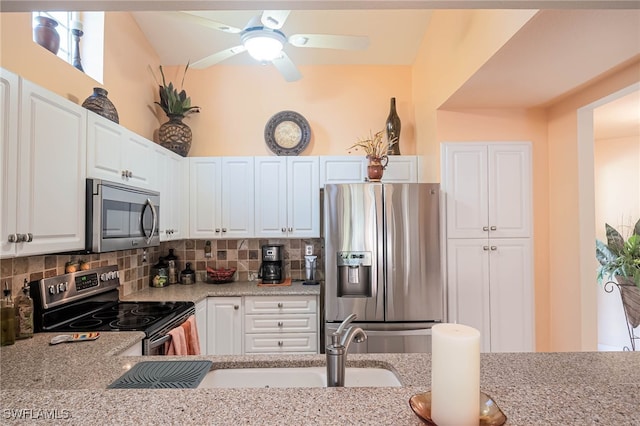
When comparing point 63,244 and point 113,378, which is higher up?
point 63,244

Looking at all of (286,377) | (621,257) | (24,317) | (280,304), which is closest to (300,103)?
(280,304)

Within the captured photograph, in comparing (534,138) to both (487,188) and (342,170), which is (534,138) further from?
(342,170)

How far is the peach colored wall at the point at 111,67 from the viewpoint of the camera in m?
1.84

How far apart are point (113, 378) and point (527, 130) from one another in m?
3.24

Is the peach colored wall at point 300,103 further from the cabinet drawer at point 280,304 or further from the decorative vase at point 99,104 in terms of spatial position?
the cabinet drawer at point 280,304

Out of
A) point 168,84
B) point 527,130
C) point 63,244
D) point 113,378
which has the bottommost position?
point 113,378

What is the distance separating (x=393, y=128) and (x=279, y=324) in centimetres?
217

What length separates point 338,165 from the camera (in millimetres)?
3236

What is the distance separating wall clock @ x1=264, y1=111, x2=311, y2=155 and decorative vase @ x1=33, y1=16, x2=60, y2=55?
1793 millimetres

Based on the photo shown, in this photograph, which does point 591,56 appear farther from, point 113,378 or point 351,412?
point 113,378

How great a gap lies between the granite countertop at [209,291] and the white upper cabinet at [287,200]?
0.50m

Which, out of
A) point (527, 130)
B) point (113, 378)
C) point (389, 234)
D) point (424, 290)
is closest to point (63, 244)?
point (113, 378)

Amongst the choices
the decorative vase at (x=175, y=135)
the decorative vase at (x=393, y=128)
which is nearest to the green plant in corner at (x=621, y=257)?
the decorative vase at (x=393, y=128)

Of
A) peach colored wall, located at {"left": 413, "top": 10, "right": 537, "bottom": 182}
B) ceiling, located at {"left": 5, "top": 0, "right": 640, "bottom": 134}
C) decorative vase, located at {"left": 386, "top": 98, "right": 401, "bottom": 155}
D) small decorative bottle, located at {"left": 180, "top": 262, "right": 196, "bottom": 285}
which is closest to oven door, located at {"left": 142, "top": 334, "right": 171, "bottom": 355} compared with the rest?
small decorative bottle, located at {"left": 180, "top": 262, "right": 196, "bottom": 285}
